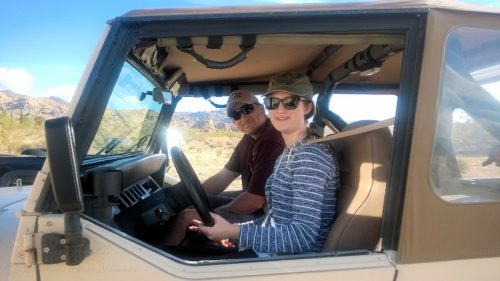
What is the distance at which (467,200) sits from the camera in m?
1.55

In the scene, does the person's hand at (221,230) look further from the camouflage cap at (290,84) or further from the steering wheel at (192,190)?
the camouflage cap at (290,84)

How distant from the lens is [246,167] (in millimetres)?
3590

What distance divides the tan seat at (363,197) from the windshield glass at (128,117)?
3.49 feet

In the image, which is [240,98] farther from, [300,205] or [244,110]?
[300,205]

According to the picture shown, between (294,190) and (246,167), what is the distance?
1.76 m

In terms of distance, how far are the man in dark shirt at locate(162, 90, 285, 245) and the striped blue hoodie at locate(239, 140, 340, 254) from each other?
76cm

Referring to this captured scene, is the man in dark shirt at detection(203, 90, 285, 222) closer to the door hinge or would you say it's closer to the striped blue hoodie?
the striped blue hoodie

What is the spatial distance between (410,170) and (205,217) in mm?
953

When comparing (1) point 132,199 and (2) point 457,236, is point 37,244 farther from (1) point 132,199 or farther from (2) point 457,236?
(2) point 457,236

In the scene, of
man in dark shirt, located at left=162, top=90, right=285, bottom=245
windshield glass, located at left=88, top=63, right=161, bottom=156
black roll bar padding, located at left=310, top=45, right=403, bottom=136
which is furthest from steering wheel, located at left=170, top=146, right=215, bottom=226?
black roll bar padding, located at left=310, top=45, right=403, bottom=136

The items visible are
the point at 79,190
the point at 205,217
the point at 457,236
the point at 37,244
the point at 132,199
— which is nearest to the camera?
the point at 79,190

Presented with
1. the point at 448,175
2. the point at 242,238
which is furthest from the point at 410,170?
the point at 242,238

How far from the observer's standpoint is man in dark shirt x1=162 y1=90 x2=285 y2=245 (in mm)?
2881

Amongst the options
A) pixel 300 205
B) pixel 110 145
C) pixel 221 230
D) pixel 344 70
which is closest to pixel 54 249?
pixel 221 230
